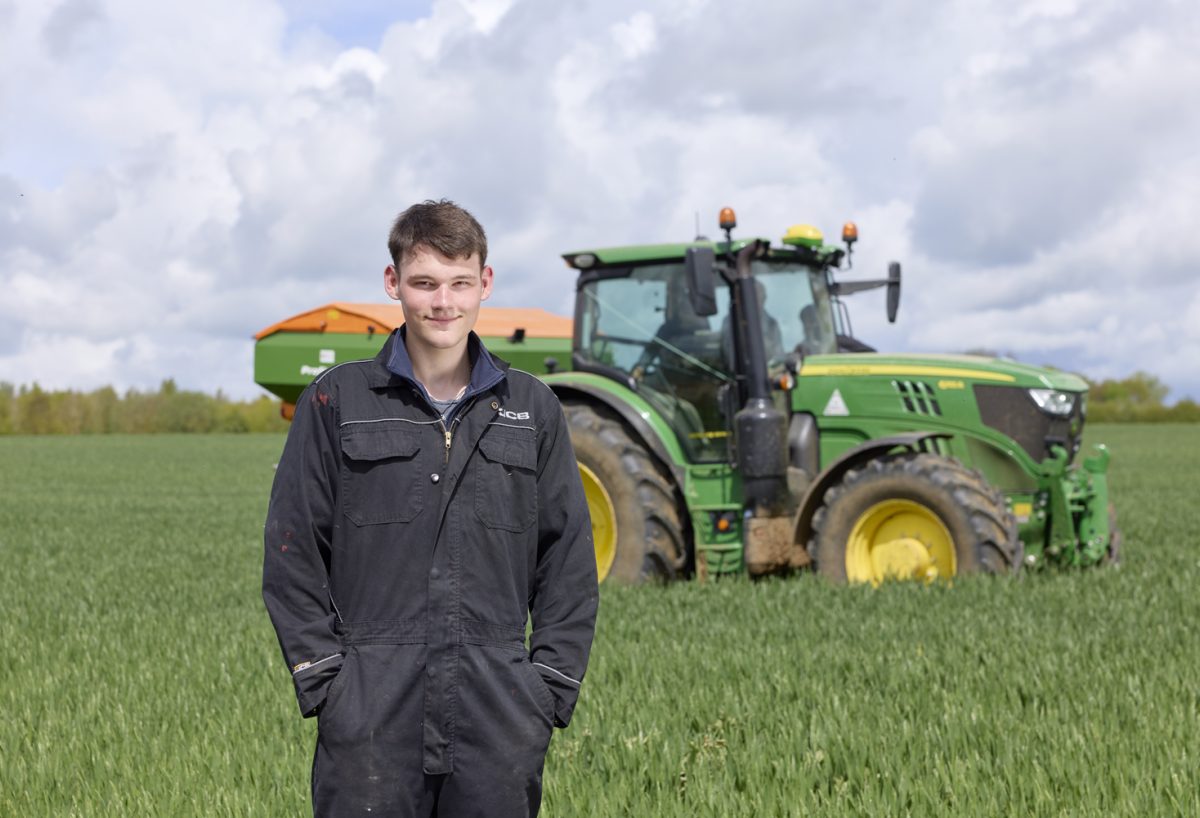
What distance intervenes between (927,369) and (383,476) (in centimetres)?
722

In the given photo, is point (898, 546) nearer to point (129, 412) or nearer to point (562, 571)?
point (562, 571)

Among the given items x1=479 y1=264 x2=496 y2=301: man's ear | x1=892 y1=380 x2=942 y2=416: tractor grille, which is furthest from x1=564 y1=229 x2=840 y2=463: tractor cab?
x1=479 y1=264 x2=496 y2=301: man's ear

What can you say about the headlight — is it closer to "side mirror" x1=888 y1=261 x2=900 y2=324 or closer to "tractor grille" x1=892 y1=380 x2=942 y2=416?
"tractor grille" x1=892 y1=380 x2=942 y2=416

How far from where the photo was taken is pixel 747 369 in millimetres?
8977

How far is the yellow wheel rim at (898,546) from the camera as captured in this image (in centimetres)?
870

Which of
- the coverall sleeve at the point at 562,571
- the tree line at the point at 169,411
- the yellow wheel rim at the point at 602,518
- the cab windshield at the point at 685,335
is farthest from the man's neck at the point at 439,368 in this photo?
the tree line at the point at 169,411

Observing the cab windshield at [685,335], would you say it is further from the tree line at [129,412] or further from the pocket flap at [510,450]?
the tree line at [129,412]

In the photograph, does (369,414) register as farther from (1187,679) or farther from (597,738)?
(1187,679)

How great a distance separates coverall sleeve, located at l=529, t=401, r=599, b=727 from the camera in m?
2.97

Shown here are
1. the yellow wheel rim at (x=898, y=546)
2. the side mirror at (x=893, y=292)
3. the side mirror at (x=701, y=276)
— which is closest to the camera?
the side mirror at (x=701, y=276)

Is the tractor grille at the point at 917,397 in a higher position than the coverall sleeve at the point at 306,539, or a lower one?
higher

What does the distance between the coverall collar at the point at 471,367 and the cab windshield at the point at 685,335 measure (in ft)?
20.0

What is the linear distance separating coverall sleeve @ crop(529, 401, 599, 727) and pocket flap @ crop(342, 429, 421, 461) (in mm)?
330

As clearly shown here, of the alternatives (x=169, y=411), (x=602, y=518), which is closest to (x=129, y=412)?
(x=169, y=411)
